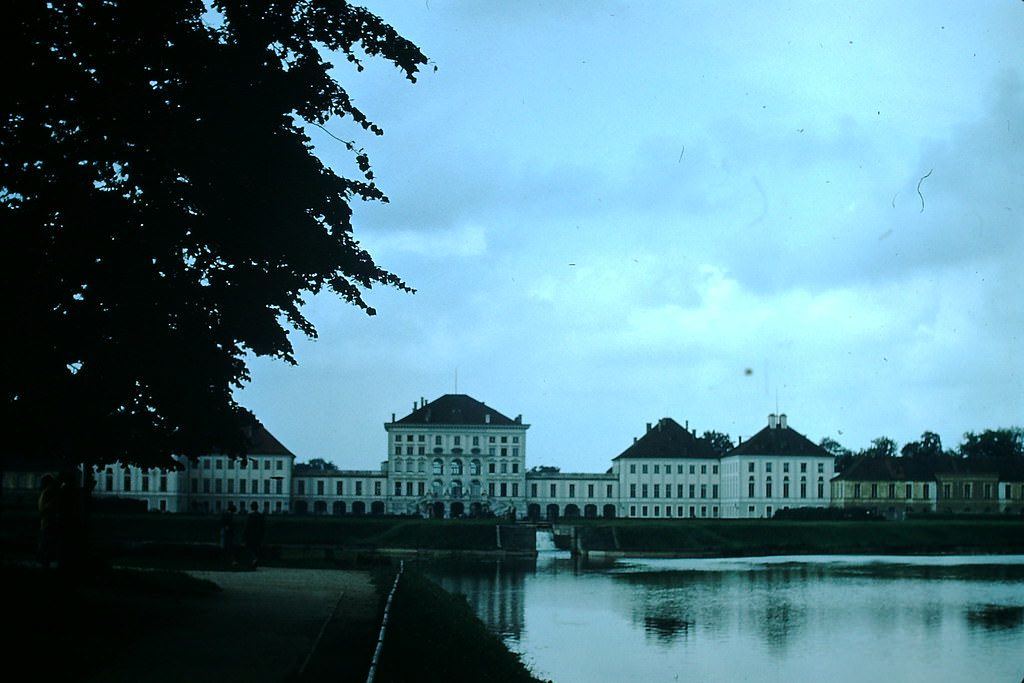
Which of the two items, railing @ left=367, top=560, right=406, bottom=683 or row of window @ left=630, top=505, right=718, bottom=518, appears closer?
railing @ left=367, top=560, right=406, bottom=683

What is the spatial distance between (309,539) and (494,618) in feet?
131

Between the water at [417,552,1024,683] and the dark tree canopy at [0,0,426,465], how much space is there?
33.1 feet

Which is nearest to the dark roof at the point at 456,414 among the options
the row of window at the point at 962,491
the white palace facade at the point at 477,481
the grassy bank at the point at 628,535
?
the white palace facade at the point at 477,481

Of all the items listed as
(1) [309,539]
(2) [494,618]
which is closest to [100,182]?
(2) [494,618]

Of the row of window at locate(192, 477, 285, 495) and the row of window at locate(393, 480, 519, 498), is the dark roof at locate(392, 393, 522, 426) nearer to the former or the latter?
the row of window at locate(393, 480, 519, 498)

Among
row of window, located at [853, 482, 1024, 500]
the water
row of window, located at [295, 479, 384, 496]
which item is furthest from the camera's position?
row of window, located at [853, 482, 1024, 500]

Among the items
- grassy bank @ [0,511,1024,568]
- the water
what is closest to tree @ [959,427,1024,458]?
grassy bank @ [0,511,1024,568]

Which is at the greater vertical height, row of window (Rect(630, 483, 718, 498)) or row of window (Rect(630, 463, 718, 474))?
row of window (Rect(630, 463, 718, 474))

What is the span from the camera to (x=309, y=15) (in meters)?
18.1

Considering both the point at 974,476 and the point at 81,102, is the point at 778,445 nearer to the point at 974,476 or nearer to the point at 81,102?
the point at 974,476

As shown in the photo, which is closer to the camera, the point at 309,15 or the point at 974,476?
the point at 309,15

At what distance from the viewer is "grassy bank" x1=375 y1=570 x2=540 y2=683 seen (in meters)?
15.8

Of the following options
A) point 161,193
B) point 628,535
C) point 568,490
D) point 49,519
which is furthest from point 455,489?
point 161,193

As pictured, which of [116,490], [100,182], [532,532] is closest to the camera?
[100,182]
